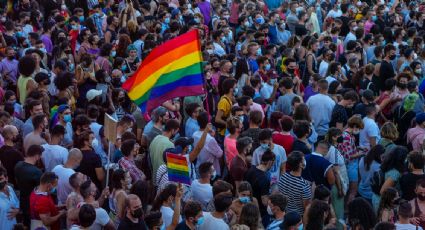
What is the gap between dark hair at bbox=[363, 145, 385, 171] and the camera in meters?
10.8

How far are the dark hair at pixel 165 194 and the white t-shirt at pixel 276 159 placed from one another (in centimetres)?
182

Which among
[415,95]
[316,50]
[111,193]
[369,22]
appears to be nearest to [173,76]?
[111,193]

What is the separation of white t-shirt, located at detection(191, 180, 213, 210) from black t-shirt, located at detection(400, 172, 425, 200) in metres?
2.16

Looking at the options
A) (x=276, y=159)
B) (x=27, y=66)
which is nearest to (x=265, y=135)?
(x=276, y=159)

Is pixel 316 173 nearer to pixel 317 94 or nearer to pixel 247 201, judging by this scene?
pixel 247 201

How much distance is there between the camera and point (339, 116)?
12.5 meters

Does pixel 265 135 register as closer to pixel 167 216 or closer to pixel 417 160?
pixel 417 160

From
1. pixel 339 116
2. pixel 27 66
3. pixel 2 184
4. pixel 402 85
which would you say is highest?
pixel 27 66

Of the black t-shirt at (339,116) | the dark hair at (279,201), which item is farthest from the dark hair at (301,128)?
the dark hair at (279,201)

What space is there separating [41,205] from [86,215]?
3.58 ft

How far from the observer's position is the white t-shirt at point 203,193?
9.61 m

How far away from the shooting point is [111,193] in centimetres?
940

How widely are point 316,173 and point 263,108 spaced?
3.11m

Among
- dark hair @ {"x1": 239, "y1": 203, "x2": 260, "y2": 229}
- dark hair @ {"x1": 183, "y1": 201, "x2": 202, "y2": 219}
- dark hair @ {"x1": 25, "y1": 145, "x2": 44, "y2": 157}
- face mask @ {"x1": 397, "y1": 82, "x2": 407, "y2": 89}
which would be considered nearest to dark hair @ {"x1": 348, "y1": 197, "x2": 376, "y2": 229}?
dark hair @ {"x1": 239, "y1": 203, "x2": 260, "y2": 229}
